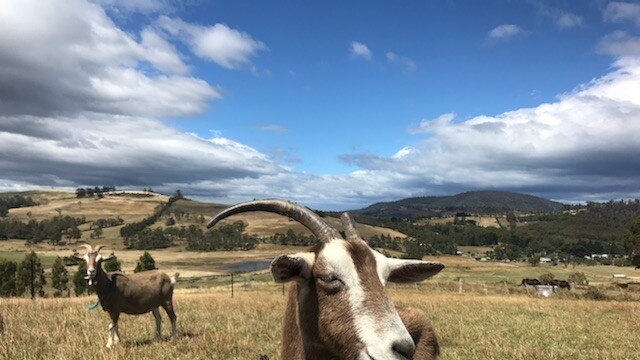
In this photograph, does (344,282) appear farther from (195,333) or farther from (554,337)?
(554,337)

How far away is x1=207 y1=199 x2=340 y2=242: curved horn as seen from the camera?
4895 mm

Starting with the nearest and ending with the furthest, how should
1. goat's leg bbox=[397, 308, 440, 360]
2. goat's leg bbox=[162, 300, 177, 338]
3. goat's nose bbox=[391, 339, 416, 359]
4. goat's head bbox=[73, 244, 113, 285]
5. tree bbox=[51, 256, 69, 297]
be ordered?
goat's nose bbox=[391, 339, 416, 359] < goat's leg bbox=[397, 308, 440, 360] < goat's leg bbox=[162, 300, 177, 338] < goat's head bbox=[73, 244, 113, 285] < tree bbox=[51, 256, 69, 297]

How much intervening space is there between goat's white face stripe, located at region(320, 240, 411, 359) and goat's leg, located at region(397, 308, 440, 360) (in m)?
3.65

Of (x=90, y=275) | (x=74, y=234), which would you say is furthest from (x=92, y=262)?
(x=74, y=234)

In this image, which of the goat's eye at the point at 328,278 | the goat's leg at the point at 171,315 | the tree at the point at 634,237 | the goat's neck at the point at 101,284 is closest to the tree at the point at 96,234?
the tree at the point at 634,237

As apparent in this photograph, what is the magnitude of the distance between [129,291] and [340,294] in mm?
11663

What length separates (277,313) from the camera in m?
18.3

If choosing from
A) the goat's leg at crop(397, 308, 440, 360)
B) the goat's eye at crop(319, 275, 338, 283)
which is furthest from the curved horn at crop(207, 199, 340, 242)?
the goat's leg at crop(397, 308, 440, 360)

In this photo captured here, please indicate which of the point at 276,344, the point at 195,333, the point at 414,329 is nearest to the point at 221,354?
the point at 276,344

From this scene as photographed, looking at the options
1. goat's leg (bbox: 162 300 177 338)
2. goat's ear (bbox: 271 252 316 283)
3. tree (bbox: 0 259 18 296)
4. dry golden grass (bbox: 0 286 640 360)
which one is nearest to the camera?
goat's ear (bbox: 271 252 316 283)

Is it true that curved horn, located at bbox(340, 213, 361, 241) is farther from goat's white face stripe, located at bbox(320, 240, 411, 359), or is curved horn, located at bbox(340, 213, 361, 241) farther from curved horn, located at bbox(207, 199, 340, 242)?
goat's white face stripe, located at bbox(320, 240, 411, 359)

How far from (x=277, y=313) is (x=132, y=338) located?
21.8ft

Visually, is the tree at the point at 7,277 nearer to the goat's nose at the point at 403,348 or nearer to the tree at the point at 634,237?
the goat's nose at the point at 403,348

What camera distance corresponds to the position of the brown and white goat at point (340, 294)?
13.1 feet
